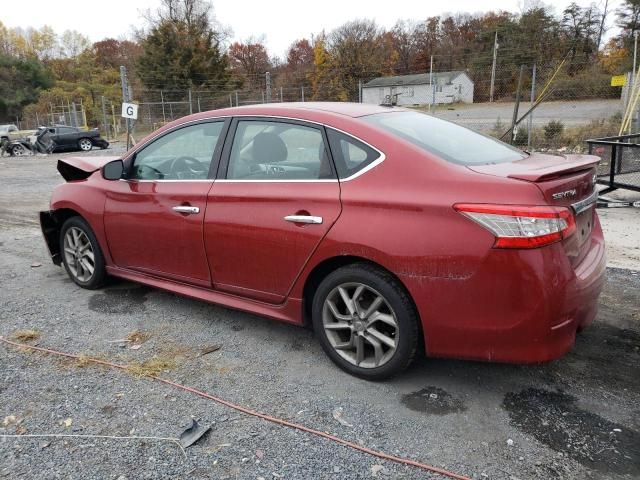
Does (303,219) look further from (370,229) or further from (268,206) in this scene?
(370,229)

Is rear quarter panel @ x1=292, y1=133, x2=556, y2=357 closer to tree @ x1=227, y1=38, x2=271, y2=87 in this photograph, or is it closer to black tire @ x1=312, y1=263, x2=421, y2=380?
black tire @ x1=312, y1=263, x2=421, y2=380

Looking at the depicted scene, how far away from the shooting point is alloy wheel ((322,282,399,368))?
3.10 meters

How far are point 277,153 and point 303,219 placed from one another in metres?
0.59

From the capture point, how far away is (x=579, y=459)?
98.8 inches

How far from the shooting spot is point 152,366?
137 inches

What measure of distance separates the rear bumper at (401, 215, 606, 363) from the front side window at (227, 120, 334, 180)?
0.94 m

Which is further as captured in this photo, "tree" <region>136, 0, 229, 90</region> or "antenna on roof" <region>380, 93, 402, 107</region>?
"tree" <region>136, 0, 229, 90</region>

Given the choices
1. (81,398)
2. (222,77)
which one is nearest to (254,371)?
(81,398)

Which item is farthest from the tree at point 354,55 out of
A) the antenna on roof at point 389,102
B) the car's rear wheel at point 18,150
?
the car's rear wheel at point 18,150

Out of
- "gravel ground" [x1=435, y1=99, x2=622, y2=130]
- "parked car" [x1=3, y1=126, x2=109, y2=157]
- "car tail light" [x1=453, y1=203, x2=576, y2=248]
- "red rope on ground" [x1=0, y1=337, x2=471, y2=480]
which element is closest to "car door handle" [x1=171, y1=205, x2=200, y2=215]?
"red rope on ground" [x1=0, y1=337, x2=471, y2=480]

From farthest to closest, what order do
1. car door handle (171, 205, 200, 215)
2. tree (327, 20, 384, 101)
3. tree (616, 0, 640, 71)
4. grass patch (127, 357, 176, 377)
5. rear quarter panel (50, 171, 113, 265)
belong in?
tree (616, 0, 640, 71) → tree (327, 20, 384, 101) → rear quarter panel (50, 171, 113, 265) → car door handle (171, 205, 200, 215) → grass patch (127, 357, 176, 377)

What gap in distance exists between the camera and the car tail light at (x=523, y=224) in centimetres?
260

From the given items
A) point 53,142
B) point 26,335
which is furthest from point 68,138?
point 26,335

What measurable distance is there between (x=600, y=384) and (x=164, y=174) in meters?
3.25
